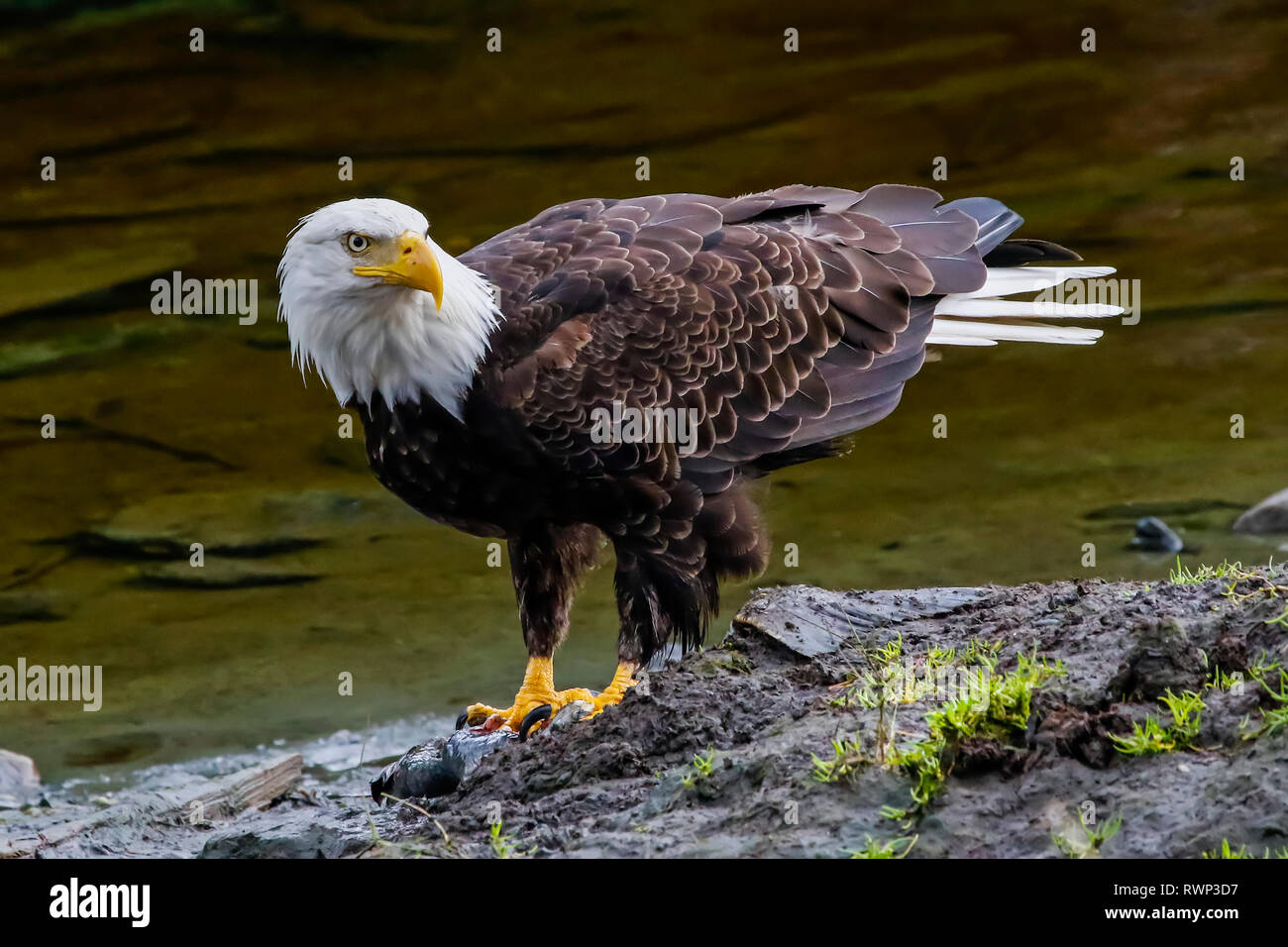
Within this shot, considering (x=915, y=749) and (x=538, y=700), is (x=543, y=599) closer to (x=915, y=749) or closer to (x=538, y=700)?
(x=538, y=700)

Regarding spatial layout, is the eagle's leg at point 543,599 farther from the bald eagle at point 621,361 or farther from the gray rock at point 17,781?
the gray rock at point 17,781

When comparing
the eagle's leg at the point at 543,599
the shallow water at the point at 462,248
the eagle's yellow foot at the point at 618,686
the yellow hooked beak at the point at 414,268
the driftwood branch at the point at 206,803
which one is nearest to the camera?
the yellow hooked beak at the point at 414,268

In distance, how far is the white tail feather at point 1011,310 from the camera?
20.4 ft

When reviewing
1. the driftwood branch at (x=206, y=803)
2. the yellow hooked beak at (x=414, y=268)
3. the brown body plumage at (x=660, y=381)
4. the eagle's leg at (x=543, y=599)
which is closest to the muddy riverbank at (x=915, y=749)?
the driftwood branch at (x=206, y=803)

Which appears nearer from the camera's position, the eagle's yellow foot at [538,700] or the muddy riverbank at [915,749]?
the muddy riverbank at [915,749]

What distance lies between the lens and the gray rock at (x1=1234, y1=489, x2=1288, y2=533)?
7.98 meters

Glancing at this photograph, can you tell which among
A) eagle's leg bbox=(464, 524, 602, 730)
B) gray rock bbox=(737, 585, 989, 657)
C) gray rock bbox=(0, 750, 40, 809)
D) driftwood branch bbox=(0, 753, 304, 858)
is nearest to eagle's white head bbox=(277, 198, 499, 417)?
eagle's leg bbox=(464, 524, 602, 730)

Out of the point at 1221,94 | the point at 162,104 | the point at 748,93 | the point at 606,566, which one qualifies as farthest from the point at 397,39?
the point at 606,566

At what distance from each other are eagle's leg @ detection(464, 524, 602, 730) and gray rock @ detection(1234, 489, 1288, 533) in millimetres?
3845

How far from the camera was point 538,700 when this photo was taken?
225 inches

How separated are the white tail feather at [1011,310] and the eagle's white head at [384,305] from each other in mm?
1957

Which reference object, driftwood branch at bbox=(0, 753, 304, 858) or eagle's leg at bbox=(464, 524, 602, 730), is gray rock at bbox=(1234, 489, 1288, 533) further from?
driftwood branch at bbox=(0, 753, 304, 858)

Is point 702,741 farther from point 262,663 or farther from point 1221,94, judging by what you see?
point 1221,94

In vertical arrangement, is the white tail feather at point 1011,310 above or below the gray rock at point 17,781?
above
